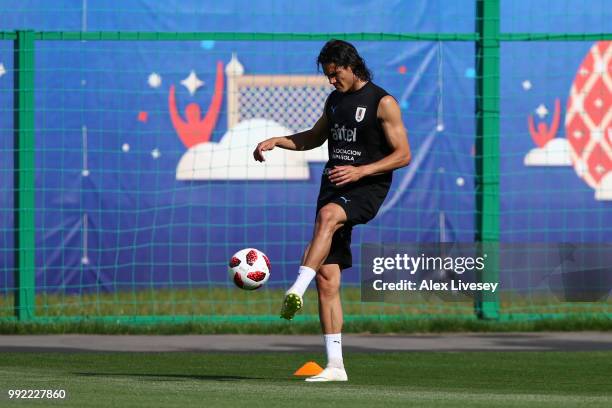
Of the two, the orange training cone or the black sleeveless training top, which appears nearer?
the black sleeveless training top

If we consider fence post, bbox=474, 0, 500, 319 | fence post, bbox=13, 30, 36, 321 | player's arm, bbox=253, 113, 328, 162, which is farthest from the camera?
fence post, bbox=474, 0, 500, 319

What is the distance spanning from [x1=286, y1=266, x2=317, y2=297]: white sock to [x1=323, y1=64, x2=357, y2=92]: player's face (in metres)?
1.18

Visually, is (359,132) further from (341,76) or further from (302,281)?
(302,281)

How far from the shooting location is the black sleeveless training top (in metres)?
8.74

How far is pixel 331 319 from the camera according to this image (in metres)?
8.70

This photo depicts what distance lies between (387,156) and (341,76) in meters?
0.55

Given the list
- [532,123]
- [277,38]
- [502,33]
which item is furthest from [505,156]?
[277,38]

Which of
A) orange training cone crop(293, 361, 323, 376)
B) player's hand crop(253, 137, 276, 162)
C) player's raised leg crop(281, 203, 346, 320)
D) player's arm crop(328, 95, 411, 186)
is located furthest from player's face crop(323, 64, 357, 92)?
orange training cone crop(293, 361, 323, 376)

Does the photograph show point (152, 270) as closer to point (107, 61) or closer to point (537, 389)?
point (107, 61)

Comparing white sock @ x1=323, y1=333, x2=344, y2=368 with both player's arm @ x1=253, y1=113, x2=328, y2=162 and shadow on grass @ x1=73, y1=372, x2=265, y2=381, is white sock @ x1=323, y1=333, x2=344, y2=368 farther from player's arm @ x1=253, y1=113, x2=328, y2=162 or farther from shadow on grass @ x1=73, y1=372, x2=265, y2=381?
player's arm @ x1=253, y1=113, x2=328, y2=162

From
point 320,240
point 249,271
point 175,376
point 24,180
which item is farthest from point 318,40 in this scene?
point 320,240

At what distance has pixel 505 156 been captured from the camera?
14227 mm

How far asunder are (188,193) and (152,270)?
812 mm

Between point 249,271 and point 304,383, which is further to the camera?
point 249,271
